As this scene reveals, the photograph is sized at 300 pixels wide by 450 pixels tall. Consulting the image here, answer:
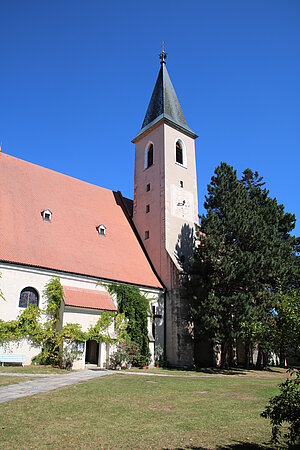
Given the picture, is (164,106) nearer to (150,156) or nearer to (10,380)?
(150,156)

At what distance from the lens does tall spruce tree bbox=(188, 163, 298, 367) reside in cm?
2000

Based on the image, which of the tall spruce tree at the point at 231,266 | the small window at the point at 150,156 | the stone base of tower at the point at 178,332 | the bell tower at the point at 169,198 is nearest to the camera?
the tall spruce tree at the point at 231,266

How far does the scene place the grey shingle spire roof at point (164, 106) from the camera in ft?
95.5

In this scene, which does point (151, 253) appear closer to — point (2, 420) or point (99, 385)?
point (99, 385)

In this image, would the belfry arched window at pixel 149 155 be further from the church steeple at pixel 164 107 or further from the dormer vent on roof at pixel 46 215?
the dormer vent on roof at pixel 46 215

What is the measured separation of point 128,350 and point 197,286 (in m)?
5.63

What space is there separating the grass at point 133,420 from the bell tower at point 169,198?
11.3m

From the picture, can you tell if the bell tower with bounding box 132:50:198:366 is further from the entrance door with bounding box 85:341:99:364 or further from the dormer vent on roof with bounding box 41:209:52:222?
the dormer vent on roof with bounding box 41:209:52:222

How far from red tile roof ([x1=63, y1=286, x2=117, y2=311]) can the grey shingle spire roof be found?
49.7ft

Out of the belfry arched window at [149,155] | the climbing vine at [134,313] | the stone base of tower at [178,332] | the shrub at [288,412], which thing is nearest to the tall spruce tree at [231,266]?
the stone base of tower at [178,332]

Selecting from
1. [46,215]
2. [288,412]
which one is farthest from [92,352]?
[288,412]

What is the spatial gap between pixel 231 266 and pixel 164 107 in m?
15.3

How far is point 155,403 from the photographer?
9070mm

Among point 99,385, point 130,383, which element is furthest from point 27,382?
point 130,383
